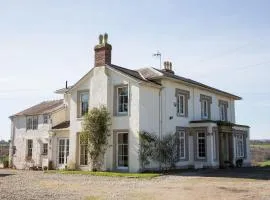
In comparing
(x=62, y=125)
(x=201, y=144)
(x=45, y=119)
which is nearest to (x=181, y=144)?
(x=201, y=144)

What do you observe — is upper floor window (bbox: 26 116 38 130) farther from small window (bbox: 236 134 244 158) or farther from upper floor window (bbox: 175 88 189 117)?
small window (bbox: 236 134 244 158)

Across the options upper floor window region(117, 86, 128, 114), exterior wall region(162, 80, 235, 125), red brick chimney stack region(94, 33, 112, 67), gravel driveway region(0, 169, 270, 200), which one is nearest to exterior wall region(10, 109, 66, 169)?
red brick chimney stack region(94, 33, 112, 67)

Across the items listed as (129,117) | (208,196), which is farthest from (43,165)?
(208,196)

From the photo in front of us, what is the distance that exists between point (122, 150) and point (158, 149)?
252 cm

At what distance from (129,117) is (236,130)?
13473mm

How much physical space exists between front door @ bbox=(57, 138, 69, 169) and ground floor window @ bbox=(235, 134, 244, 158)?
15922 mm

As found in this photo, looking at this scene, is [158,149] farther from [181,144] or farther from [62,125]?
[62,125]

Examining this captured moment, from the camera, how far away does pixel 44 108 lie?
35469 millimetres

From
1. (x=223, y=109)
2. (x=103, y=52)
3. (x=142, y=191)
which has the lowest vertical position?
(x=142, y=191)

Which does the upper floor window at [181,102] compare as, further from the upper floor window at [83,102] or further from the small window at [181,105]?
the upper floor window at [83,102]

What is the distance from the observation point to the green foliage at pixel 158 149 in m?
25.2

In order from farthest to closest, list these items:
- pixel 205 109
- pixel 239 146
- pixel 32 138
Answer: pixel 239 146, pixel 32 138, pixel 205 109

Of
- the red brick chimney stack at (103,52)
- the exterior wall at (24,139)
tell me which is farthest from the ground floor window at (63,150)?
A: the red brick chimney stack at (103,52)

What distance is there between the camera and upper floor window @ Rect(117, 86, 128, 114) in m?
26.6
